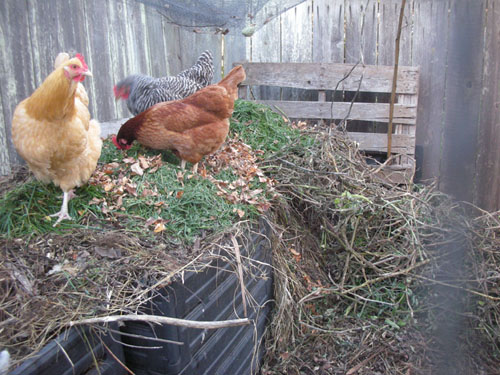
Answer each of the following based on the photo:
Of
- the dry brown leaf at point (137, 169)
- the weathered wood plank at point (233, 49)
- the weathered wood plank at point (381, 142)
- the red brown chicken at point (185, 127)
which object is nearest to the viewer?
the dry brown leaf at point (137, 169)

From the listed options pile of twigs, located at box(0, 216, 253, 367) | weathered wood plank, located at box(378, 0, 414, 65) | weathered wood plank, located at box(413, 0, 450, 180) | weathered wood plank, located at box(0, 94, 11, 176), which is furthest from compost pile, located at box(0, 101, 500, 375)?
weathered wood plank, located at box(378, 0, 414, 65)

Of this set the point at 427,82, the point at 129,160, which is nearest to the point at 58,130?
the point at 129,160

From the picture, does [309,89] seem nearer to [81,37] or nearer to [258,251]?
[81,37]

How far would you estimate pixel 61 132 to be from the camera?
170cm

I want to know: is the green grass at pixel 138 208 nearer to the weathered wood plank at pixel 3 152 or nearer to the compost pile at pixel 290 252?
the compost pile at pixel 290 252

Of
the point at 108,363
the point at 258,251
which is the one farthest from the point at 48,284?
the point at 258,251

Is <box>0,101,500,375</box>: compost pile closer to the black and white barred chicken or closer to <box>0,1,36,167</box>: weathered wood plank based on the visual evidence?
<box>0,1,36,167</box>: weathered wood plank

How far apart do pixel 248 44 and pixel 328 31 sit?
1.06 metres

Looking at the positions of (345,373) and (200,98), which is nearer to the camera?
(345,373)

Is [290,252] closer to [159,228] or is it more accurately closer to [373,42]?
[159,228]

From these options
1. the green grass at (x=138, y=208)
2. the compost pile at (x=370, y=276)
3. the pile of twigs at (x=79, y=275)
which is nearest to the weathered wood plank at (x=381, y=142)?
the compost pile at (x=370, y=276)

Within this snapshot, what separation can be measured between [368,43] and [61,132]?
3852 mm

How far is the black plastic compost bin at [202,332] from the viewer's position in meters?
1.35

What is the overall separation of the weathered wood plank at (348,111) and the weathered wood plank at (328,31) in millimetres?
679
